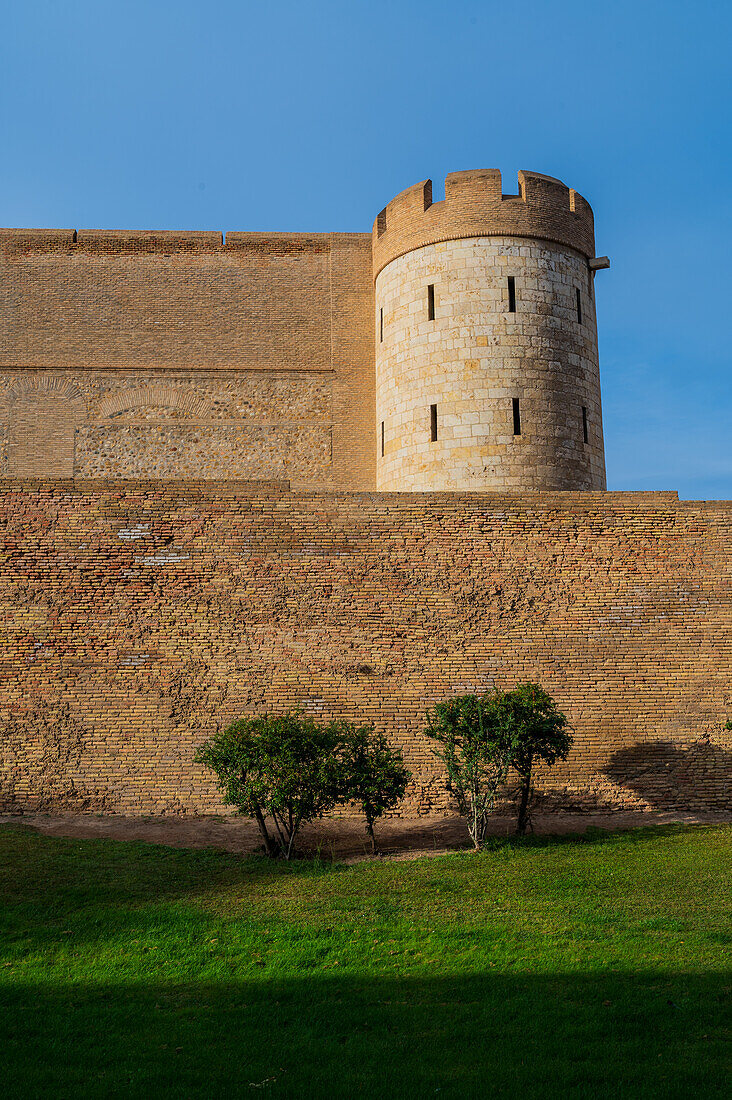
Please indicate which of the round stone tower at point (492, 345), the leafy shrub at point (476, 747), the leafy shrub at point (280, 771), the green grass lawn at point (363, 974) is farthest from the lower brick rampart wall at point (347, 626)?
the round stone tower at point (492, 345)

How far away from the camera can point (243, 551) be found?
1250 cm

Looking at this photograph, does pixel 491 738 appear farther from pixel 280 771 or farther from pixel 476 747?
pixel 280 771

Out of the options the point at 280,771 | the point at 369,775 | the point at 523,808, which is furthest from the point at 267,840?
the point at 523,808

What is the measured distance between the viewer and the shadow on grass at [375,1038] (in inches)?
182

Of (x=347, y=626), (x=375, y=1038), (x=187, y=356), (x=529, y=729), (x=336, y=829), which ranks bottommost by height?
(x=375, y=1038)

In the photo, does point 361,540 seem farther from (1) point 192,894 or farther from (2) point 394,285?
(2) point 394,285

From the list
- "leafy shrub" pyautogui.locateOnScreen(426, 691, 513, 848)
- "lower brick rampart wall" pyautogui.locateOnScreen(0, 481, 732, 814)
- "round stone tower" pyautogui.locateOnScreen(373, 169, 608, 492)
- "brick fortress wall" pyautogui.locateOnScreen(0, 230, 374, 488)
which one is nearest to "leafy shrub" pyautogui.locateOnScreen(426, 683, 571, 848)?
"leafy shrub" pyautogui.locateOnScreen(426, 691, 513, 848)

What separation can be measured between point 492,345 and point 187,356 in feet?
21.1

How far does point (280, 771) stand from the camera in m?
9.88

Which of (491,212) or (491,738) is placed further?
(491,212)

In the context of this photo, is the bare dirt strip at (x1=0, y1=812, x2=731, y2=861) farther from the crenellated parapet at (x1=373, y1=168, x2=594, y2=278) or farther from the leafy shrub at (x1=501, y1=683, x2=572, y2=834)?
the crenellated parapet at (x1=373, y1=168, x2=594, y2=278)

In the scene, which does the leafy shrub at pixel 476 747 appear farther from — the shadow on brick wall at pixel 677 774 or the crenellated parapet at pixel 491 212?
the crenellated parapet at pixel 491 212

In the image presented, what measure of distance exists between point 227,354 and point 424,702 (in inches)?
395

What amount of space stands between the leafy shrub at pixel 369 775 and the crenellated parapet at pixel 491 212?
10.2 meters
